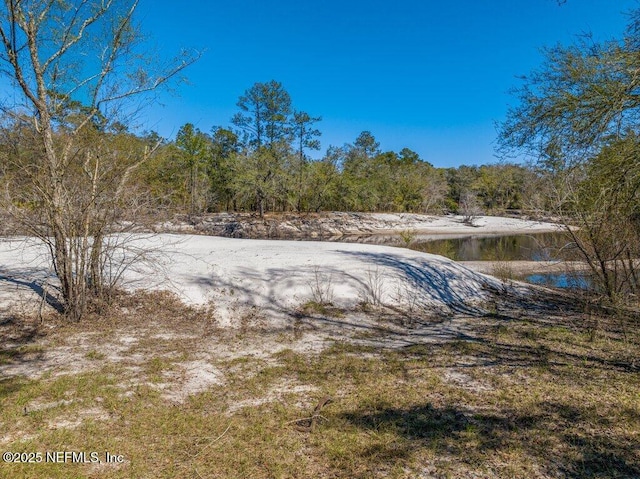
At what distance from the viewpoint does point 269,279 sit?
756 cm

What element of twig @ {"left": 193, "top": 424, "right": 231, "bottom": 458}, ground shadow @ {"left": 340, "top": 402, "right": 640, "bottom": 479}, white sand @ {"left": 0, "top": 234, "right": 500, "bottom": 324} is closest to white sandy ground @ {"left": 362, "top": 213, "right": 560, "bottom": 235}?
white sand @ {"left": 0, "top": 234, "right": 500, "bottom": 324}

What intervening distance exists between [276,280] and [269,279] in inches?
5.8

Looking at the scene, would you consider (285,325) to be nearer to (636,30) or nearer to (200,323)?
(200,323)

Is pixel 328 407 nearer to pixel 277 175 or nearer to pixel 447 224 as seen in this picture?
pixel 277 175

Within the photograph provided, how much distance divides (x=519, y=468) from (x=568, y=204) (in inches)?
229

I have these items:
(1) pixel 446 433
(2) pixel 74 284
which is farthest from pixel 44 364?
(1) pixel 446 433

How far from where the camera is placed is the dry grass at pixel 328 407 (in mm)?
2619

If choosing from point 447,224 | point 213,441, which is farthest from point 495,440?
point 447,224

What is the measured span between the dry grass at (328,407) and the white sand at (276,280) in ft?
4.16

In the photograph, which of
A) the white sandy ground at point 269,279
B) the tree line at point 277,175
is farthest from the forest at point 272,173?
the white sandy ground at point 269,279

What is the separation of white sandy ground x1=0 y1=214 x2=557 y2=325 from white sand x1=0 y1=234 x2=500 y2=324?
2 cm

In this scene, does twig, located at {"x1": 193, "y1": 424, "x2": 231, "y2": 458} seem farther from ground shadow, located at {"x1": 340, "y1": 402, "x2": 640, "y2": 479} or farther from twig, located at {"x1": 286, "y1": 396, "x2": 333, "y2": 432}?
ground shadow, located at {"x1": 340, "y1": 402, "x2": 640, "y2": 479}

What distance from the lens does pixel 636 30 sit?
13.0ft

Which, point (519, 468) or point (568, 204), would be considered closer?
point (519, 468)
